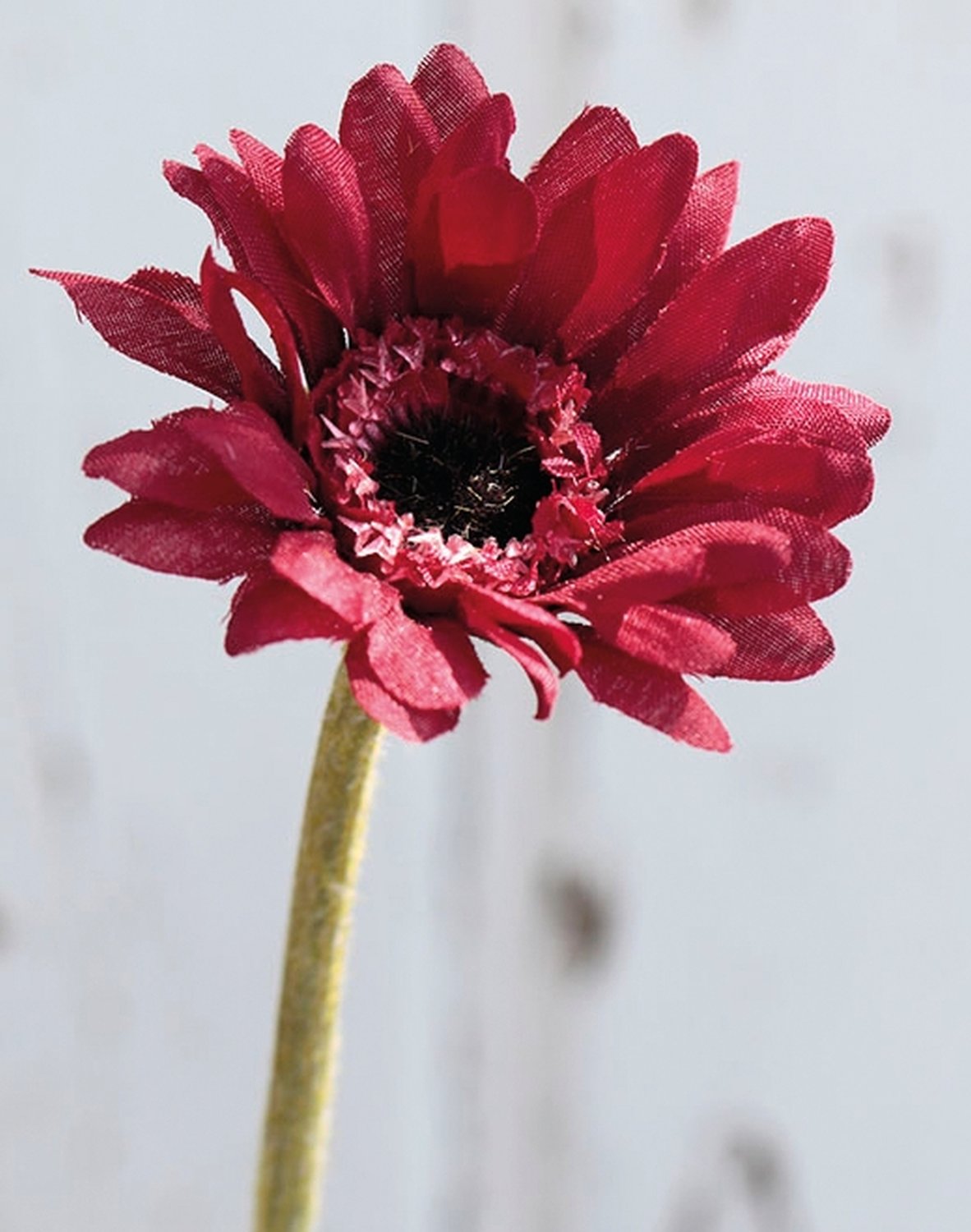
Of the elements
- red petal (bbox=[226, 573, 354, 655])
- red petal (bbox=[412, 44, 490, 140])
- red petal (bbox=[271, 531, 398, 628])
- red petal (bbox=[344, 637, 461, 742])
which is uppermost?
red petal (bbox=[412, 44, 490, 140])

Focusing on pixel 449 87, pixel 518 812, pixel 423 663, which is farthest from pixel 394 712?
pixel 518 812

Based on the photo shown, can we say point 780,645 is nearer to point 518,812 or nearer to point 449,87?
point 449,87

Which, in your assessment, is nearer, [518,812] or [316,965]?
[316,965]

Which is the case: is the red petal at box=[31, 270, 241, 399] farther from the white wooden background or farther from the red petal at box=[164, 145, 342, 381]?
the white wooden background

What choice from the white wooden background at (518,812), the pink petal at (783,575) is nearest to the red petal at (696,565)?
the pink petal at (783,575)

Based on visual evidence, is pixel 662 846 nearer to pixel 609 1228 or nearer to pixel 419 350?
pixel 609 1228

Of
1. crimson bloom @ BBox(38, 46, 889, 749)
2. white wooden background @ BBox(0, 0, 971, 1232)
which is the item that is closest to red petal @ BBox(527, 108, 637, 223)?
crimson bloom @ BBox(38, 46, 889, 749)

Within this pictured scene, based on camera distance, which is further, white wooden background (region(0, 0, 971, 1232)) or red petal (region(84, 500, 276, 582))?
white wooden background (region(0, 0, 971, 1232))
